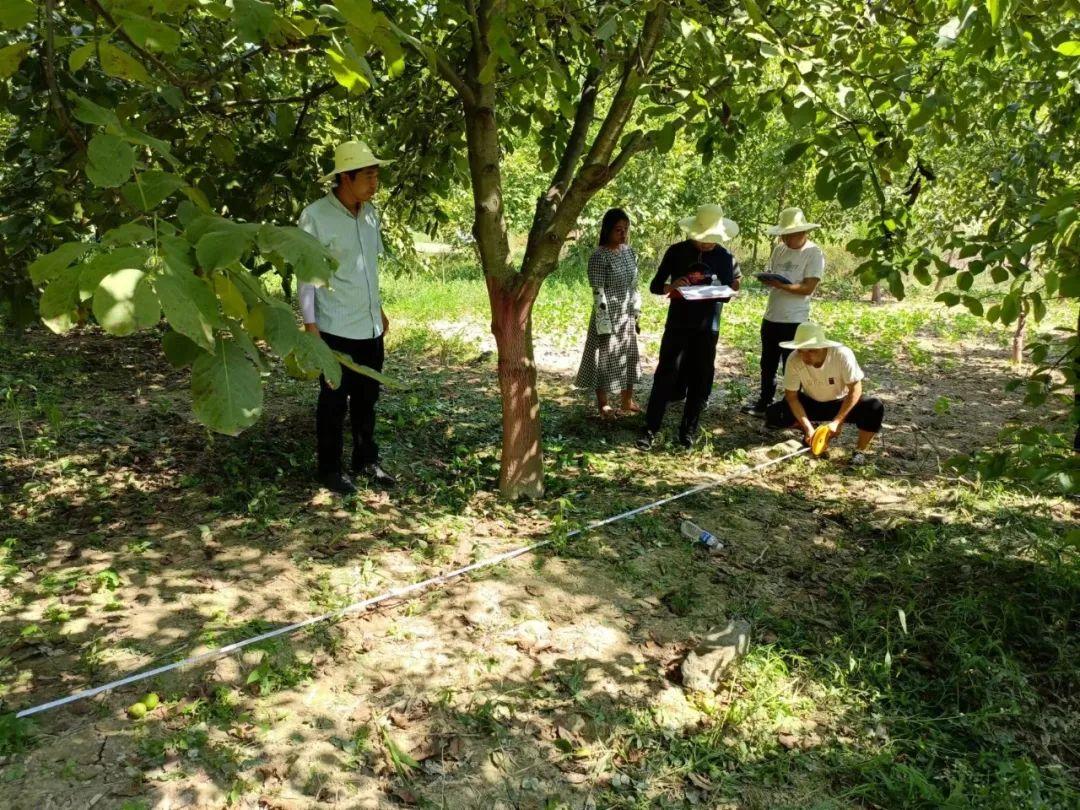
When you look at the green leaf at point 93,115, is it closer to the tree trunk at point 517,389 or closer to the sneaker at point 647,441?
the tree trunk at point 517,389

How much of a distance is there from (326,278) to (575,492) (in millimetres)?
3541

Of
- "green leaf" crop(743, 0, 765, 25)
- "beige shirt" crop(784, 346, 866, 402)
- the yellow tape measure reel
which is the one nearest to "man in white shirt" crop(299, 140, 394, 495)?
"green leaf" crop(743, 0, 765, 25)

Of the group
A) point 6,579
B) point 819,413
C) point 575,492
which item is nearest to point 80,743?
point 6,579

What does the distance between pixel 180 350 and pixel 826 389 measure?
484 cm

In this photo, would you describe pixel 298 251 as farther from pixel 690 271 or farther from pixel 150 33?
pixel 690 271

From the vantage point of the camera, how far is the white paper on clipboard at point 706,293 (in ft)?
16.8

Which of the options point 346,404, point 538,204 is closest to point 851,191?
point 538,204

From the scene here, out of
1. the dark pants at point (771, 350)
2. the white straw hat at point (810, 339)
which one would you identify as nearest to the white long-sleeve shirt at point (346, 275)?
the white straw hat at point (810, 339)

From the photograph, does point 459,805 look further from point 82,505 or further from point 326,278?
point 82,505

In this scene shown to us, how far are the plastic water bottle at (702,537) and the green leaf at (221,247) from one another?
3.30 metres

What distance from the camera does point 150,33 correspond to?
1342 millimetres

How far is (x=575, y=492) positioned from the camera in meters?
4.55

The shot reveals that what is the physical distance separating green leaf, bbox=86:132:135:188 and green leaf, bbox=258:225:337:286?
284mm

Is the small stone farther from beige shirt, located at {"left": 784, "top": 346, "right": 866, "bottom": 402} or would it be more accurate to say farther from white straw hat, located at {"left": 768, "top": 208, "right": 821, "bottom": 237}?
white straw hat, located at {"left": 768, "top": 208, "right": 821, "bottom": 237}
